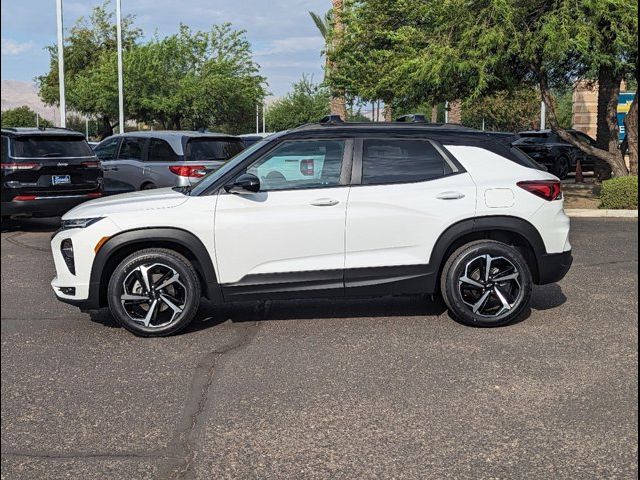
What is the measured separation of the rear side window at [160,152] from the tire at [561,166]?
15862mm

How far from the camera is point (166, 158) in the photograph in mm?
12883

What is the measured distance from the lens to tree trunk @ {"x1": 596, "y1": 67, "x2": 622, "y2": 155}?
18.1 metres

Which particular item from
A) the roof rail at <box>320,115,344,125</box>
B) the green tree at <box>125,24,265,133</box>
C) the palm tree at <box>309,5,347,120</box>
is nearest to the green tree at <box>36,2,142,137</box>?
the green tree at <box>125,24,265,133</box>

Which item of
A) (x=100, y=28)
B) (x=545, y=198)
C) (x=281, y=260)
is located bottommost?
(x=281, y=260)

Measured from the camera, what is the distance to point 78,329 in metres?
6.11

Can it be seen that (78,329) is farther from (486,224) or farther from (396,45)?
(396,45)

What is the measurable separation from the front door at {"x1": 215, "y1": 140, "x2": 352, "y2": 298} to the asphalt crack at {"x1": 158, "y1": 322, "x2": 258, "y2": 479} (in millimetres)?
539

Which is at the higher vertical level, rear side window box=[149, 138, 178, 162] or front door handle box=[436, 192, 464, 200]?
rear side window box=[149, 138, 178, 162]

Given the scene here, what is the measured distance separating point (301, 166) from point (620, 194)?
426 inches

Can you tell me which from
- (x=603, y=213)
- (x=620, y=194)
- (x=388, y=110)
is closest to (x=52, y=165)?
(x=603, y=213)

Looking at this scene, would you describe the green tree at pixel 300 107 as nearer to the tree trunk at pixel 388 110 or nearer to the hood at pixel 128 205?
the tree trunk at pixel 388 110

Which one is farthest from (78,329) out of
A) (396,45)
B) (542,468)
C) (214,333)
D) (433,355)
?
(396,45)

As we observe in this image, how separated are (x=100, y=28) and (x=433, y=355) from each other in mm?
56154

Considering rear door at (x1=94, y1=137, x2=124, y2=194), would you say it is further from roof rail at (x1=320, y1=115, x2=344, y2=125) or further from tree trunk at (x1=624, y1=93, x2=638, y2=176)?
tree trunk at (x1=624, y1=93, x2=638, y2=176)
